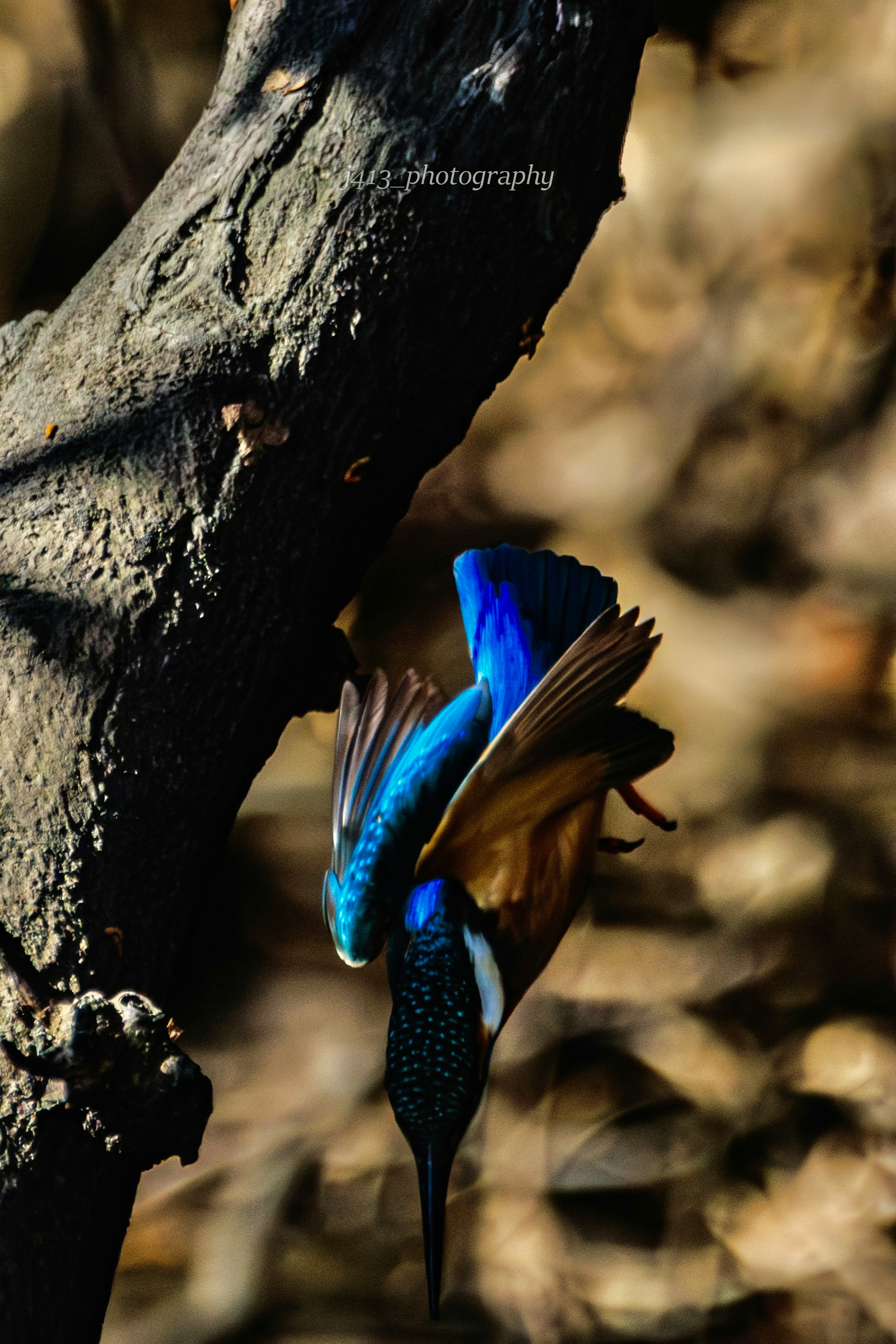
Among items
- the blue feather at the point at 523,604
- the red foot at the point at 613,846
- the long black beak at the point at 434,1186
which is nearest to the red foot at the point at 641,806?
the red foot at the point at 613,846

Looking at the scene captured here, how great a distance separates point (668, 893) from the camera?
3.66 feet

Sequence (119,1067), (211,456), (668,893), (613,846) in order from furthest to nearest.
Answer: (668,893)
(613,846)
(211,456)
(119,1067)

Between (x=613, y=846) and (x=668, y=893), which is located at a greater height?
(x=613, y=846)

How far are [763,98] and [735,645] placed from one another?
58cm

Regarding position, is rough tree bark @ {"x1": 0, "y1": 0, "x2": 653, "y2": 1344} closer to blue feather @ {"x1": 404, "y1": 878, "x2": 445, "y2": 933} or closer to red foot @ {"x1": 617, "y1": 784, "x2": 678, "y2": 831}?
blue feather @ {"x1": 404, "y1": 878, "x2": 445, "y2": 933}

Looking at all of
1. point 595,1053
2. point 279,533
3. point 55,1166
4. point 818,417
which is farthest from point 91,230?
point 595,1053

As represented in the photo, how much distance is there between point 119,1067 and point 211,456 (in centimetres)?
33

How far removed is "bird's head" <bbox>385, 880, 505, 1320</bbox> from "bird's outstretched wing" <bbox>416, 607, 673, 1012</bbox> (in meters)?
0.02

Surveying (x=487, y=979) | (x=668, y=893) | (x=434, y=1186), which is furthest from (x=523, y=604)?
(x=668, y=893)

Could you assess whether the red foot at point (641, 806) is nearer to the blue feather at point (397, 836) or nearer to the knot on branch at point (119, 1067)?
the blue feather at point (397, 836)

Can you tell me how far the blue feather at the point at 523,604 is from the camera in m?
0.62

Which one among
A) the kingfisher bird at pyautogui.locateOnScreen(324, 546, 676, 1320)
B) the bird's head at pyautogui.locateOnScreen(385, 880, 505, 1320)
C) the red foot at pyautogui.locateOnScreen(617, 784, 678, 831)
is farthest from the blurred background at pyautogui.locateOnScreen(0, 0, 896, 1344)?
the bird's head at pyautogui.locateOnScreen(385, 880, 505, 1320)

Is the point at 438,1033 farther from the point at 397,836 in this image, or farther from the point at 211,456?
the point at 211,456

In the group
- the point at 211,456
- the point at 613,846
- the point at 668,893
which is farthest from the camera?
the point at 668,893
